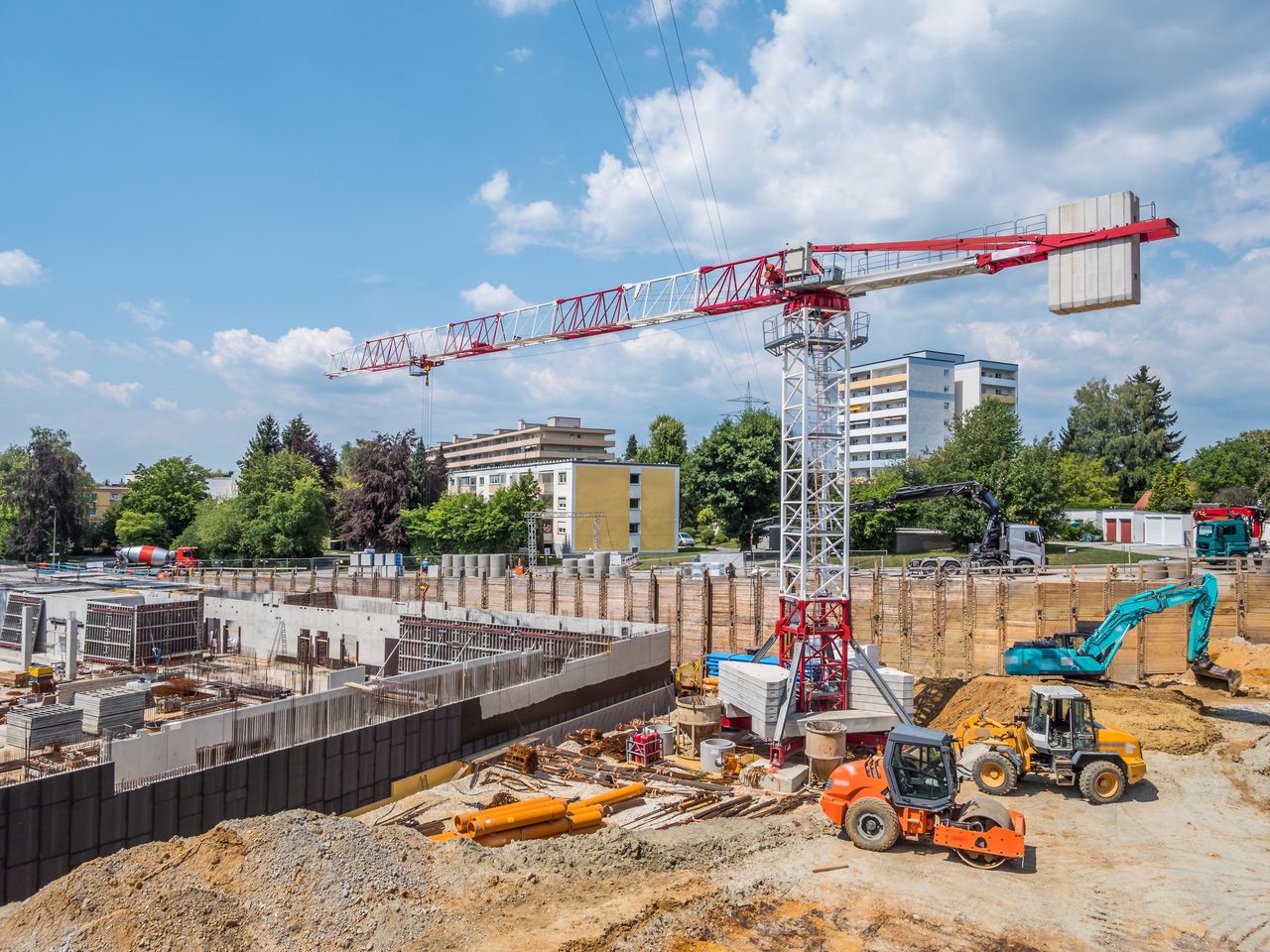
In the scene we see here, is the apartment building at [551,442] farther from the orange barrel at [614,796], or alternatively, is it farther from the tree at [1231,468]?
the orange barrel at [614,796]

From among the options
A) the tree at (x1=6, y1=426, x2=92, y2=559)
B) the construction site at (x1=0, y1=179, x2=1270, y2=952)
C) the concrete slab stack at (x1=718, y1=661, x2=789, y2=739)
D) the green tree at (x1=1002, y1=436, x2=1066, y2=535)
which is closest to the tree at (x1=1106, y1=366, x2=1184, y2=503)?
the green tree at (x1=1002, y1=436, x2=1066, y2=535)

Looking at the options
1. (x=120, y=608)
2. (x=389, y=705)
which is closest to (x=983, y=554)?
(x=389, y=705)

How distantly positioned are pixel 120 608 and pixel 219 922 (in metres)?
26.8

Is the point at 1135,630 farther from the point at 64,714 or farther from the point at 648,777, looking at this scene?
the point at 64,714

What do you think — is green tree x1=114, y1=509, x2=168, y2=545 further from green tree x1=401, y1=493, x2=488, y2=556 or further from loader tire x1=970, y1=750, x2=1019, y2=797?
loader tire x1=970, y1=750, x2=1019, y2=797

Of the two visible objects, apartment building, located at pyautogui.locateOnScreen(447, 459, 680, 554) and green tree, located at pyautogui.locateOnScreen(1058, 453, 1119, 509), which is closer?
apartment building, located at pyautogui.locateOnScreen(447, 459, 680, 554)

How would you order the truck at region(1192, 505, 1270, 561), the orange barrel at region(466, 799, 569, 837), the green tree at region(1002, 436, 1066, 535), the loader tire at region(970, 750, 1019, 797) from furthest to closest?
the green tree at region(1002, 436, 1066, 535), the truck at region(1192, 505, 1270, 561), the loader tire at region(970, 750, 1019, 797), the orange barrel at region(466, 799, 569, 837)

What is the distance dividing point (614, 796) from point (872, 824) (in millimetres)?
5345

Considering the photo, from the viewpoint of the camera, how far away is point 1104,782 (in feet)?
53.7

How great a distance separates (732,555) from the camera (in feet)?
173

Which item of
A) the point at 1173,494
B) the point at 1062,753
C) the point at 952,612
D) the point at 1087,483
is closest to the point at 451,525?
the point at 952,612

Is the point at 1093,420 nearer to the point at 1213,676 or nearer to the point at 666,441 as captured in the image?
the point at 666,441

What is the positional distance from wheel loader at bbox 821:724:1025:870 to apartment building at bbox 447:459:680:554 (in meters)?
48.7

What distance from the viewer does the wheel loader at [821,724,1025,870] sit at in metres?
13.6
